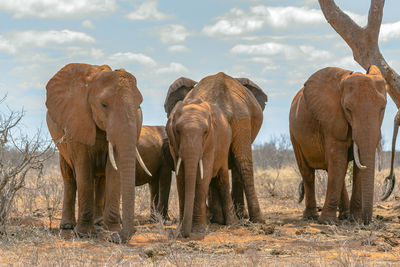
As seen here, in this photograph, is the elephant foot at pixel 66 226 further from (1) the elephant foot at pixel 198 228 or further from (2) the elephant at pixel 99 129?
(1) the elephant foot at pixel 198 228

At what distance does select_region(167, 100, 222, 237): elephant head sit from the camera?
345 inches

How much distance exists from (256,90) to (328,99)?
8.50 ft

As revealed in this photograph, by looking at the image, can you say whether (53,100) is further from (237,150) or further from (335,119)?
(335,119)

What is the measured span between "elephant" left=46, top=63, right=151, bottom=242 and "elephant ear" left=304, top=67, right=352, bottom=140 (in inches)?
137

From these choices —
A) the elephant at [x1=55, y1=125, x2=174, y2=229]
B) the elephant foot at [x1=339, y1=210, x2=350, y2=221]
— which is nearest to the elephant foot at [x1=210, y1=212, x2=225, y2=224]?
the elephant at [x1=55, y1=125, x2=174, y2=229]

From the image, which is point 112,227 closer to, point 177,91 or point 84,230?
point 84,230

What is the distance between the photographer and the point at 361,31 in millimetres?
14539

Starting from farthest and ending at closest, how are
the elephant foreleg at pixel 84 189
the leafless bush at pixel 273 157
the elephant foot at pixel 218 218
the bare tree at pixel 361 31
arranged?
the leafless bush at pixel 273 157 → the bare tree at pixel 361 31 → the elephant foot at pixel 218 218 → the elephant foreleg at pixel 84 189

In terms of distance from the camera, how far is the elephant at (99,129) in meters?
8.39

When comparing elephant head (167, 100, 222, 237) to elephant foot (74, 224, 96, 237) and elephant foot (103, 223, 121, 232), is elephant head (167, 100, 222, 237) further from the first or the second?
elephant foot (74, 224, 96, 237)

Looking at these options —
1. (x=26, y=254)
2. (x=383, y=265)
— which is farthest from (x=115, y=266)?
(x=383, y=265)

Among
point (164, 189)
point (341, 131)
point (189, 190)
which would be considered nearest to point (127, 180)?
point (189, 190)

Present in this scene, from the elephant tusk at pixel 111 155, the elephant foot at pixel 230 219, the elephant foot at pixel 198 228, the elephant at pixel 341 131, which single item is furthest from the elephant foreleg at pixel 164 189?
the elephant tusk at pixel 111 155

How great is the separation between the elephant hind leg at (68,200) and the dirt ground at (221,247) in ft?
0.82
